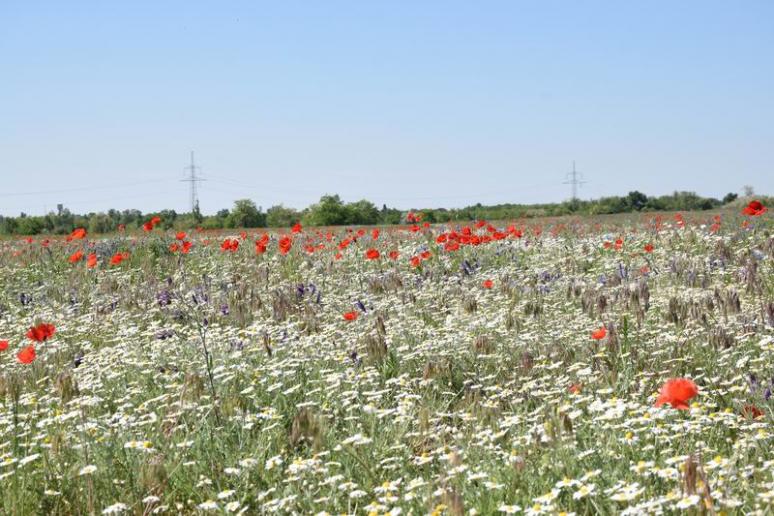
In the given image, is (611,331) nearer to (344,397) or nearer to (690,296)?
(344,397)

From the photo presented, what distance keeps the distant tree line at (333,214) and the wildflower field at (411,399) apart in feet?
89.5

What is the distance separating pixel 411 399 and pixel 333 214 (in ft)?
135

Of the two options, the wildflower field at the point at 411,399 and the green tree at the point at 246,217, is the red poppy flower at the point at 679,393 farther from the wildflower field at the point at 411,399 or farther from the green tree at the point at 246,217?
the green tree at the point at 246,217

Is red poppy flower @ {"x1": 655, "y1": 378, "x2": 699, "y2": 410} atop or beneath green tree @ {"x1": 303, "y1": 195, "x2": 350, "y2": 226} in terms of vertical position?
beneath

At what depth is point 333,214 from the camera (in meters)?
45.7

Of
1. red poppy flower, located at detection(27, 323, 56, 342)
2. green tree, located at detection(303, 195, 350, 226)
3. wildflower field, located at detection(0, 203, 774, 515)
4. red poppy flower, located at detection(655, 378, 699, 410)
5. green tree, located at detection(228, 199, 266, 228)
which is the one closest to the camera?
red poppy flower, located at detection(655, 378, 699, 410)

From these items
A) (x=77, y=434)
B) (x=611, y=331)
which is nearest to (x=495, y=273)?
(x=611, y=331)

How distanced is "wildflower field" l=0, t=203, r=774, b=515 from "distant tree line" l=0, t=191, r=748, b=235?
2728cm

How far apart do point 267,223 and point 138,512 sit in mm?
42845

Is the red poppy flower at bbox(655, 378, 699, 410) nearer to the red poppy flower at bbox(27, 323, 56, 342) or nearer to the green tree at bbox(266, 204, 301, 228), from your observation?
the red poppy flower at bbox(27, 323, 56, 342)

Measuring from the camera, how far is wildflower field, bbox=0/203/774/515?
3.27 metres

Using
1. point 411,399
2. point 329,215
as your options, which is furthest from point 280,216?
point 411,399

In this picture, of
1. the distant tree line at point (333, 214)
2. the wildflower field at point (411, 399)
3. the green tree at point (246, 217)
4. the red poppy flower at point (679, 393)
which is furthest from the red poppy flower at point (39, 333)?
the green tree at point (246, 217)


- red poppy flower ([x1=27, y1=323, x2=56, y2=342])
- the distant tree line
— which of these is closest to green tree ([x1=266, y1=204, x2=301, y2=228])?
the distant tree line
